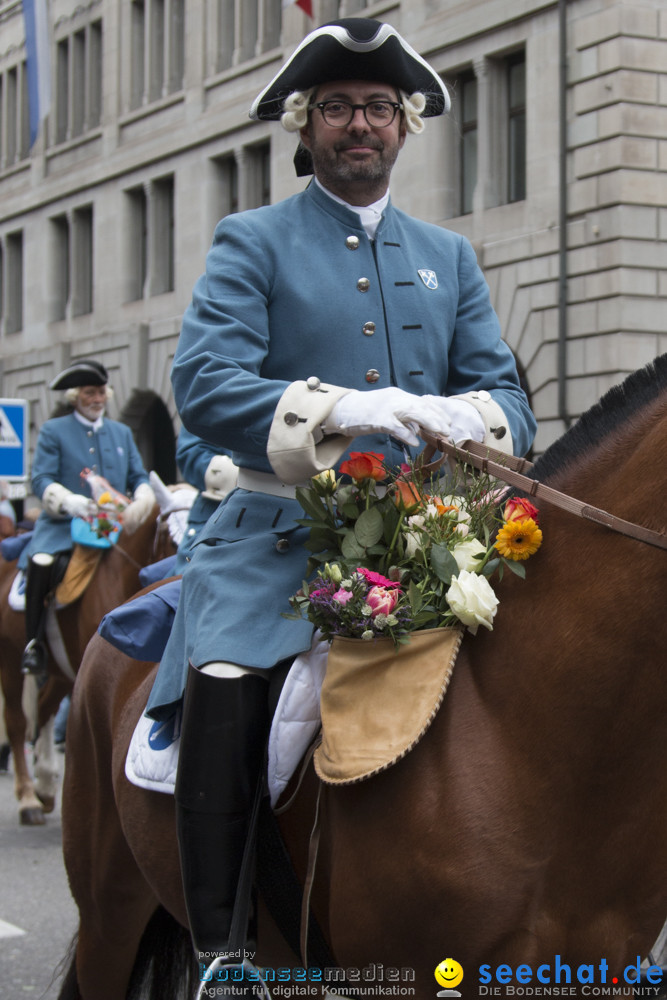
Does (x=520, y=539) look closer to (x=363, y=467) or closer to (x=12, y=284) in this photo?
(x=363, y=467)

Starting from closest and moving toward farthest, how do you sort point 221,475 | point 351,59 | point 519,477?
point 519,477, point 351,59, point 221,475

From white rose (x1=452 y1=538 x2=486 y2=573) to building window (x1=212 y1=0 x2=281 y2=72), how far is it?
2279 centimetres

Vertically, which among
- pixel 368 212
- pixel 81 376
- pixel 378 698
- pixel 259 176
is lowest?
pixel 378 698

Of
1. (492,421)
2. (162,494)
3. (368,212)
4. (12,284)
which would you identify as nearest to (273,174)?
(12,284)

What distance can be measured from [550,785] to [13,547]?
8.80m

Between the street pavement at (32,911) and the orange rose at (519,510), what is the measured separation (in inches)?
99.1

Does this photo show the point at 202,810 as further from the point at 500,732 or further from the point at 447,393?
the point at 447,393

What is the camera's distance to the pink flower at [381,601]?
9.01 ft

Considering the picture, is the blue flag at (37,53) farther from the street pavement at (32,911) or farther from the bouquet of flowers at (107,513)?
the street pavement at (32,911)

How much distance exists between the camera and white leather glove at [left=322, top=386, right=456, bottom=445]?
2.82m

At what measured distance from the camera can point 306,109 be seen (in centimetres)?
330

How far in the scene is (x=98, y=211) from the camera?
2939 cm

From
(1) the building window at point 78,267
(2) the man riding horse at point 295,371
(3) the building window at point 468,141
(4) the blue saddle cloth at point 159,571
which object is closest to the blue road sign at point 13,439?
(4) the blue saddle cloth at point 159,571

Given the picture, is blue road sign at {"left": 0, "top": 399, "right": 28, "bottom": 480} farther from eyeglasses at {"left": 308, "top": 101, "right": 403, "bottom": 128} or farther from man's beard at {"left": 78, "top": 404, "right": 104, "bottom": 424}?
eyeglasses at {"left": 308, "top": 101, "right": 403, "bottom": 128}
